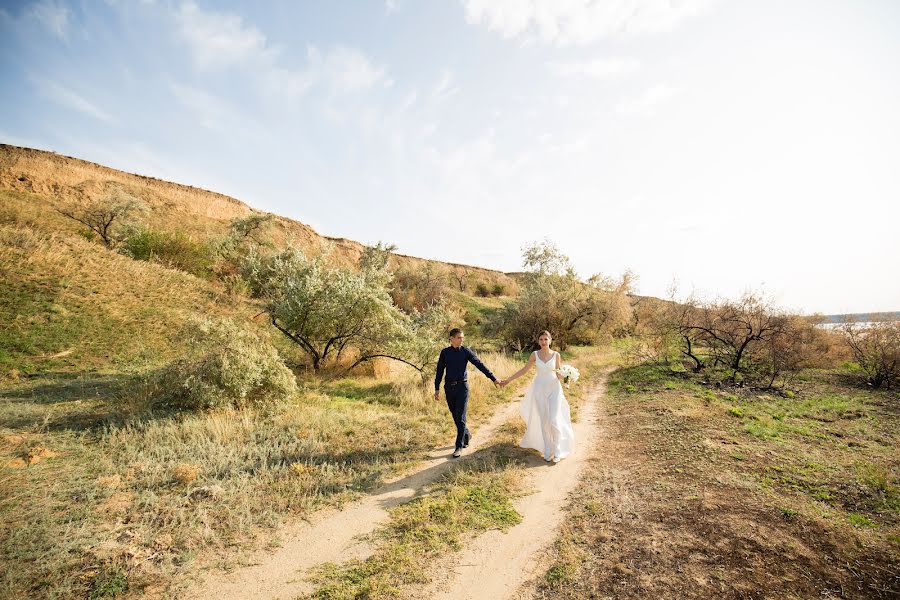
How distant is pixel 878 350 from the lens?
14523 millimetres


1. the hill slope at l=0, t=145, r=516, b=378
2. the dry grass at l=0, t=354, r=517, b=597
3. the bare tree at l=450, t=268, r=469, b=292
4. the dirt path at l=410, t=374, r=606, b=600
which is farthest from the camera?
the bare tree at l=450, t=268, r=469, b=292

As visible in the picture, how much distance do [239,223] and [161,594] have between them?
108 feet

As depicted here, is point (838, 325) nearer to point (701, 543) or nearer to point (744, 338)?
point (744, 338)

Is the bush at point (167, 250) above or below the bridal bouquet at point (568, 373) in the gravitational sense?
above

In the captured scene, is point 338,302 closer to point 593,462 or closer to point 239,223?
point 593,462

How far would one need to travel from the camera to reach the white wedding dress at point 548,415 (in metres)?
7.04

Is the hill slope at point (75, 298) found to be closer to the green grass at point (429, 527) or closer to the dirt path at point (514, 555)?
the green grass at point (429, 527)

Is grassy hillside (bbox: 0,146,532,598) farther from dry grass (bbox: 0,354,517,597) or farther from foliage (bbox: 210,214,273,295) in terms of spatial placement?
foliage (bbox: 210,214,273,295)

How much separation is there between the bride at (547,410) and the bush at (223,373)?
6.17 m

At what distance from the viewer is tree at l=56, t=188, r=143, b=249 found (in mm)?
25281

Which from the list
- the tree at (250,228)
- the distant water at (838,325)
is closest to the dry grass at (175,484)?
the distant water at (838,325)

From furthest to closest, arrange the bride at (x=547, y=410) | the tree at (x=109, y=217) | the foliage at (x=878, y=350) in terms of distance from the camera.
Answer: the tree at (x=109, y=217)
the foliage at (x=878, y=350)
the bride at (x=547, y=410)

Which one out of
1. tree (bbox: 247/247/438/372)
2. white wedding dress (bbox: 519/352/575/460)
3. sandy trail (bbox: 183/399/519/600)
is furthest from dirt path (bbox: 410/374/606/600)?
tree (bbox: 247/247/438/372)

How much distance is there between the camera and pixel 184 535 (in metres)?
4.47
